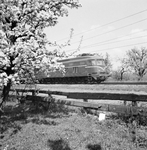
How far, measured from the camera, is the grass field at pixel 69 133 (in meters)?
3.59

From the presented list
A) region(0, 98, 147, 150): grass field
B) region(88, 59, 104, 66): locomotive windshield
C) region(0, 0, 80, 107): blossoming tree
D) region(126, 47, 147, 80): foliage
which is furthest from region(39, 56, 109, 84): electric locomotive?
region(126, 47, 147, 80): foliage

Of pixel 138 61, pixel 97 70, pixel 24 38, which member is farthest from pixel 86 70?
pixel 138 61

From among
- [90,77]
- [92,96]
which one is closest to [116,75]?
[90,77]

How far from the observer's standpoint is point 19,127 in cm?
502

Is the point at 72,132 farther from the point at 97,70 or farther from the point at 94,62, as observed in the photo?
the point at 94,62

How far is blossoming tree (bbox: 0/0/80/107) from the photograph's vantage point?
392 centimetres

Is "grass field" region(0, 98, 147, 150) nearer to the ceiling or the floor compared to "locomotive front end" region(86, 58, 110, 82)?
nearer to the floor

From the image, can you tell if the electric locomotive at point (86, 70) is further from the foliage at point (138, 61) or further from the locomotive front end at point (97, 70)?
the foliage at point (138, 61)

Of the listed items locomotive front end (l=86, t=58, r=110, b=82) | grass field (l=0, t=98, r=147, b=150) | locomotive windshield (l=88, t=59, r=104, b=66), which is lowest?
grass field (l=0, t=98, r=147, b=150)

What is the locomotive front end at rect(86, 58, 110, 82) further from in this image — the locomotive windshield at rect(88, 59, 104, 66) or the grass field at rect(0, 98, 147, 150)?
the grass field at rect(0, 98, 147, 150)

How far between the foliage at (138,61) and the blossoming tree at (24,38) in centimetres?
4252

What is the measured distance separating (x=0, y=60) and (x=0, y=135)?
260cm

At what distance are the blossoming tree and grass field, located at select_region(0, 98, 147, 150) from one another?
5.03 feet

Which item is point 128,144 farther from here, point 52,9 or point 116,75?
point 116,75
